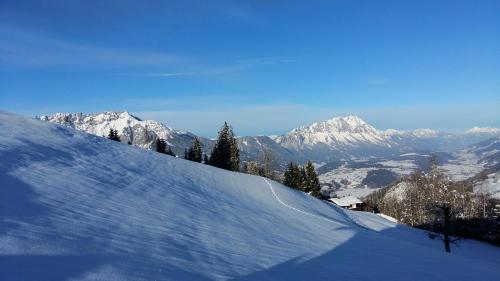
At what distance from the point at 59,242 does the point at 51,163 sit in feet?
27.8

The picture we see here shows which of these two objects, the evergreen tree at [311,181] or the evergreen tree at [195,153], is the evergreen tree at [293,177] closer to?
the evergreen tree at [311,181]

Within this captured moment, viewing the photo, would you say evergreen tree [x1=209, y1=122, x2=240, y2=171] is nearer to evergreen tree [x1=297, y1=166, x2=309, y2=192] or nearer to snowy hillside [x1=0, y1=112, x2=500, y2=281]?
evergreen tree [x1=297, y1=166, x2=309, y2=192]

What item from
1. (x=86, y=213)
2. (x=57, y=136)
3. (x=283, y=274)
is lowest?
(x=283, y=274)

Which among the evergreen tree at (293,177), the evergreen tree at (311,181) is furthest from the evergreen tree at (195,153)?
the evergreen tree at (311,181)

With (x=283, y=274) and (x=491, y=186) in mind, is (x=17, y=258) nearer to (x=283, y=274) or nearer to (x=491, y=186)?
(x=283, y=274)

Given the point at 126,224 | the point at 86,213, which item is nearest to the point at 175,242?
the point at 126,224

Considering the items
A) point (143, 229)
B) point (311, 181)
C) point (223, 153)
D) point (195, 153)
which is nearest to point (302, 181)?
point (311, 181)

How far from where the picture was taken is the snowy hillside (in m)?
9.51

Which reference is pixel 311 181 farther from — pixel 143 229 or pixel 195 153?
pixel 143 229

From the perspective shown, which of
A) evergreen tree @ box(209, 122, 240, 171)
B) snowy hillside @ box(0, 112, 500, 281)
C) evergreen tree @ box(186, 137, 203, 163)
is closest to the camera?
snowy hillside @ box(0, 112, 500, 281)

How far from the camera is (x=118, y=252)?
10.4m

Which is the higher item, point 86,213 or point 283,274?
point 86,213

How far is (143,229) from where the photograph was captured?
1322 centimetres

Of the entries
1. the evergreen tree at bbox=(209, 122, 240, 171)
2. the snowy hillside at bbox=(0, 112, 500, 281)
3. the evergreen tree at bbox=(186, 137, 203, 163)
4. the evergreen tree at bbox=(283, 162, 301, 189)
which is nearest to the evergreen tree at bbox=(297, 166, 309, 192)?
the evergreen tree at bbox=(283, 162, 301, 189)
